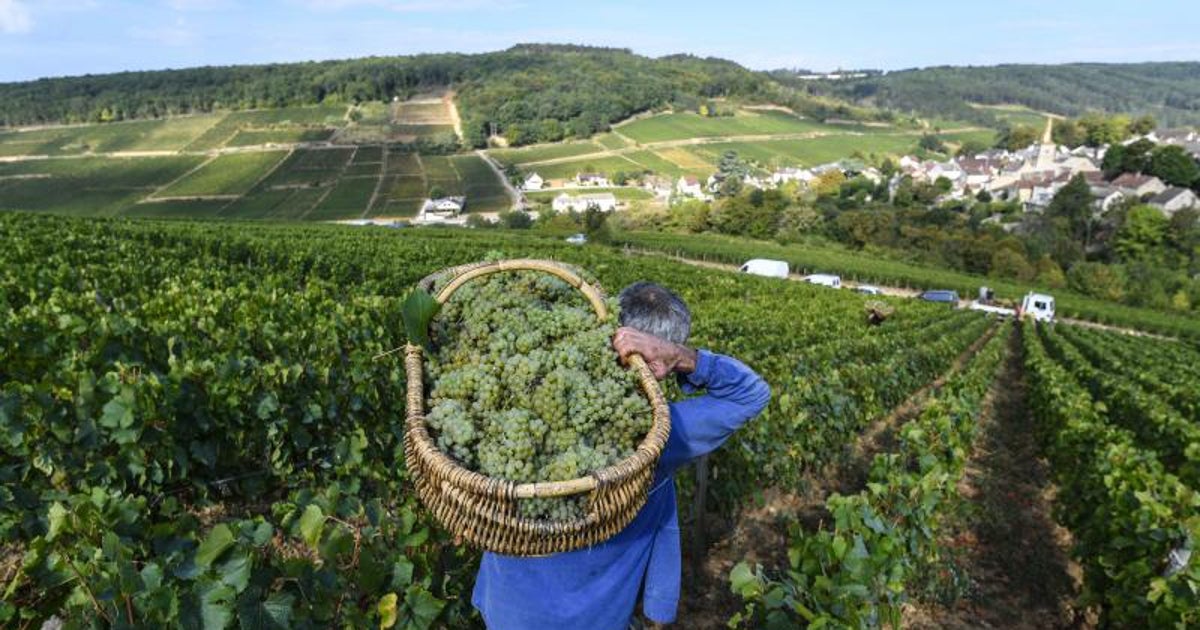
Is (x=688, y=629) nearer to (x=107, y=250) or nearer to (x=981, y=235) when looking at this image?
(x=107, y=250)

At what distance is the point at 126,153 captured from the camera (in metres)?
93.7

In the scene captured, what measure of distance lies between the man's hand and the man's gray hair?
0.21 feet

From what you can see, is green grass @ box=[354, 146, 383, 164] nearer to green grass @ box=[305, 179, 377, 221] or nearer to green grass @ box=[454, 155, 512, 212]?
green grass @ box=[305, 179, 377, 221]

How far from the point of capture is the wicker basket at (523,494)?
189 centimetres

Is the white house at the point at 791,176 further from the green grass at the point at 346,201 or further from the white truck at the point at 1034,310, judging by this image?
the green grass at the point at 346,201

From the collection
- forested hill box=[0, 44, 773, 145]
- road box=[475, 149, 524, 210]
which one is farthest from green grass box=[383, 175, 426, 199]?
forested hill box=[0, 44, 773, 145]

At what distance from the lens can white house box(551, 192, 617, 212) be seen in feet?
243

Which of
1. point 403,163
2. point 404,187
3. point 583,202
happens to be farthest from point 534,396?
point 403,163

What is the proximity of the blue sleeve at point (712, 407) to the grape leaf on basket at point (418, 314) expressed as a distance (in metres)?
0.99

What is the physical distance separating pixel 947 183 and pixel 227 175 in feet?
322

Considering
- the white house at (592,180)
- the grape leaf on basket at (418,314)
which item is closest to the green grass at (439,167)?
the white house at (592,180)

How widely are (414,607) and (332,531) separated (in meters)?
0.46

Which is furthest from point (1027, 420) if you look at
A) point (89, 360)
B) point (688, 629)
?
point (89, 360)

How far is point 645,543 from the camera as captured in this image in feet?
8.27
